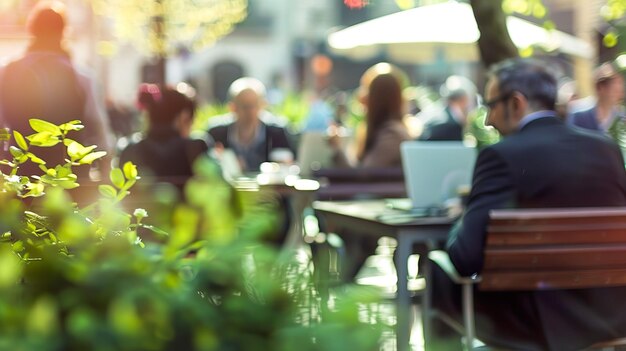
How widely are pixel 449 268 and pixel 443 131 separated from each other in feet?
16.6

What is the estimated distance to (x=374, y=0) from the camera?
5.21m

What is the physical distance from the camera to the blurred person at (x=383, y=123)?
307 inches

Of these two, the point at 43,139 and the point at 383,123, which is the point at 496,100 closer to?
the point at 43,139

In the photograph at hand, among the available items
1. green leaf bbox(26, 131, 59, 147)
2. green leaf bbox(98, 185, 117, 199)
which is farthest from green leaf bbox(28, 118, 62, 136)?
green leaf bbox(98, 185, 117, 199)

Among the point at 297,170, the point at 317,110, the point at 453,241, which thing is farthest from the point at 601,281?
the point at 317,110

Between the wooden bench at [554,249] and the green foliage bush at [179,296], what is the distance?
8.87ft

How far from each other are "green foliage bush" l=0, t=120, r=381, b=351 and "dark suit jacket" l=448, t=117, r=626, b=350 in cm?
286

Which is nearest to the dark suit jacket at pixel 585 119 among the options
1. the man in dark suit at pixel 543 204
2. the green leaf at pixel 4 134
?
the man in dark suit at pixel 543 204

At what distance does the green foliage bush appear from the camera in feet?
3.12

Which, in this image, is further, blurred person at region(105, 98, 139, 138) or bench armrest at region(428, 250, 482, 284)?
blurred person at region(105, 98, 139, 138)

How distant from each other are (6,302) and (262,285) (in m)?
0.22

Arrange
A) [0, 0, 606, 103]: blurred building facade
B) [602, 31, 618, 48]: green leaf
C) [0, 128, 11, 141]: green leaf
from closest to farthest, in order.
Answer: [0, 128, 11, 141]: green leaf
[602, 31, 618, 48]: green leaf
[0, 0, 606, 103]: blurred building facade

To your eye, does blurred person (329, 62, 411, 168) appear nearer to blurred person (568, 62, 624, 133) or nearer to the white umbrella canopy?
blurred person (568, 62, 624, 133)

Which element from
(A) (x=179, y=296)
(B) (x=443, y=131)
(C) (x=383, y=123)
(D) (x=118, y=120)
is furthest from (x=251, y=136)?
(D) (x=118, y=120)
